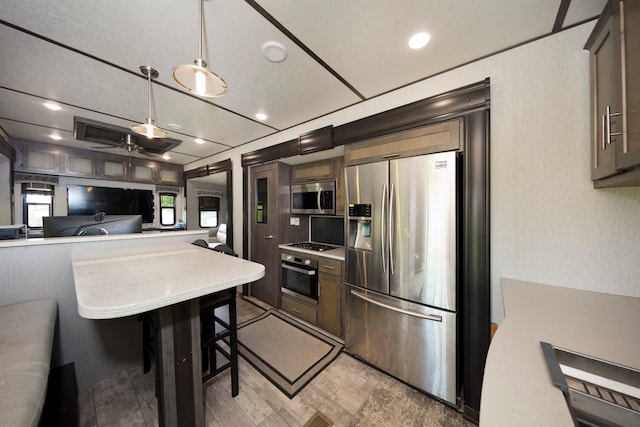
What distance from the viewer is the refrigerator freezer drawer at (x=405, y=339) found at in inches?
62.2

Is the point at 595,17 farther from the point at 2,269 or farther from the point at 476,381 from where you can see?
the point at 2,269

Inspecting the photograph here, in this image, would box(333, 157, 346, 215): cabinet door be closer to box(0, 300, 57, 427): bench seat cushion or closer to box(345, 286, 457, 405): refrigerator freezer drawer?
box(345, 286, 457, 405): refrigerator freezer drawer

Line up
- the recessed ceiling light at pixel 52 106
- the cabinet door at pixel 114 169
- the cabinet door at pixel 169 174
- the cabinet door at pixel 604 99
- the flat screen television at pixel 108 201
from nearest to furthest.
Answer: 1. the cabinet door at pixel 604 99
2. the recessed ceiling light at pixel 52 106
3. the flat screen television at pixel 108 201
4. the cabinet door at pixel 114 169
5. the cabinet door at pixel 169 174

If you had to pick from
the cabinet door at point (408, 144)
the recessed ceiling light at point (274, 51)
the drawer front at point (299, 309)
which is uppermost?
the recessed ceiling light at point (274, 51)

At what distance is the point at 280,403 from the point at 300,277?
1.33m

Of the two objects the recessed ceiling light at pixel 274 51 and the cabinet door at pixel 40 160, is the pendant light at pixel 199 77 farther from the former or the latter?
the cabinet door at pixel 40 160

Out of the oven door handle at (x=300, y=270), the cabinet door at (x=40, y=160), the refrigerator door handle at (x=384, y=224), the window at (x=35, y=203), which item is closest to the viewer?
the refrigerator door handle at (x=384, y=224)

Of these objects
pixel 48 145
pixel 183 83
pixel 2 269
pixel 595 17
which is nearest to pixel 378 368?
pixel 183 83

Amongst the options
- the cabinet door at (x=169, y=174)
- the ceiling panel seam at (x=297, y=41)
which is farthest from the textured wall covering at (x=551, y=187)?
the cabinet door at (x=169, y=174)

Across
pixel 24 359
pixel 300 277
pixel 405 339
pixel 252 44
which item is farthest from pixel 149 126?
pixel 405 339

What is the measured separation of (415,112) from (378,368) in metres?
2.30

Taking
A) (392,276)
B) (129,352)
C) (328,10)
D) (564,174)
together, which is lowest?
(129,352)

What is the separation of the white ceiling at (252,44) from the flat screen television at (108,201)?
7.17 ft

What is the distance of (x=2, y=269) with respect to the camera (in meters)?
1.55
